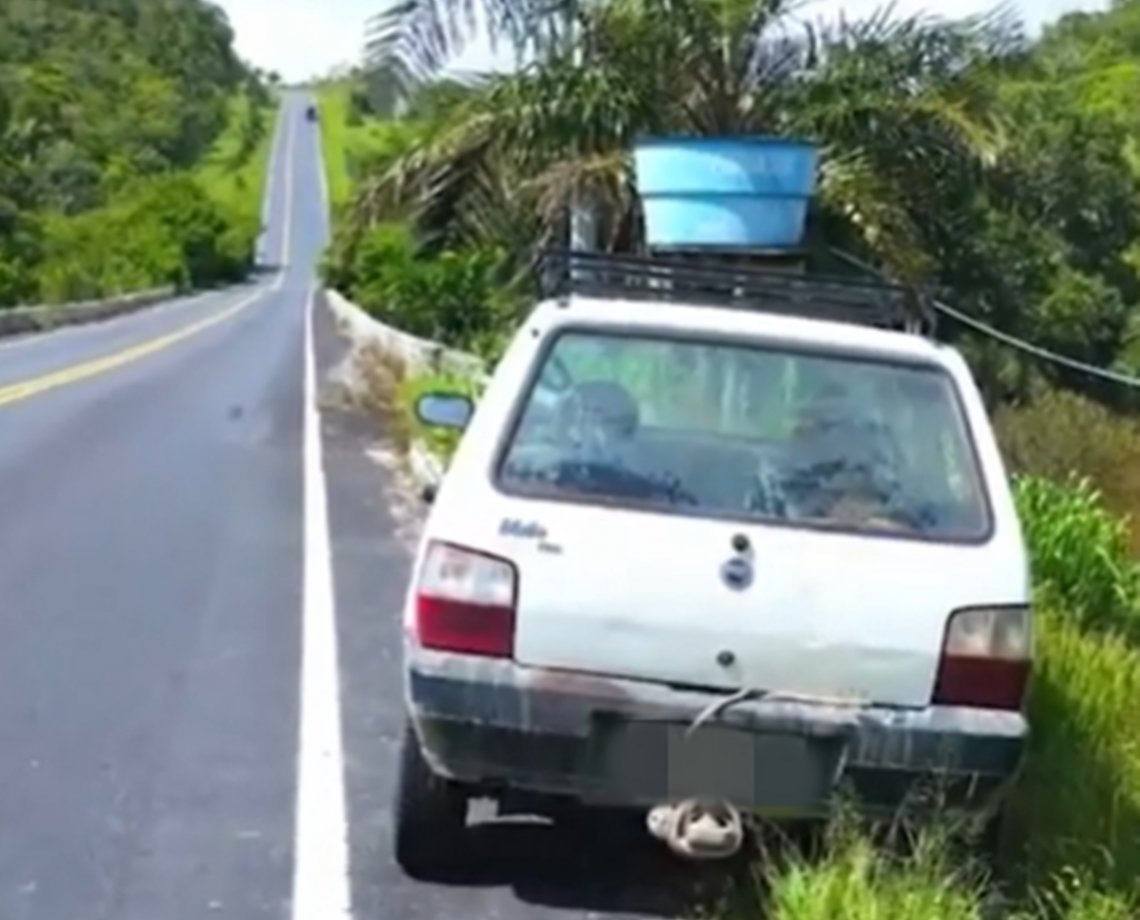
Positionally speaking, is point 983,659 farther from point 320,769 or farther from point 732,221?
point 732,221

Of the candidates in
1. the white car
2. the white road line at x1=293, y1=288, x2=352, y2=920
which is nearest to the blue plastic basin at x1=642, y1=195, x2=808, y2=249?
the white road line at x1=293, y1=288, x2=352, y2=920

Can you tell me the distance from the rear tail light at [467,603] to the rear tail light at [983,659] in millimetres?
1052

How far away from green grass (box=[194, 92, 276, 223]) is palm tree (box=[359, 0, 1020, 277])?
108622 mm

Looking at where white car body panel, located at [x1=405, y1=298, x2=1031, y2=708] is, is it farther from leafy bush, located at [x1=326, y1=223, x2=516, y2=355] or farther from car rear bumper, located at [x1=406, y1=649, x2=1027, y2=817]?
leafy bush, located at [x1=326, y1=223, x2=516, y2=355]

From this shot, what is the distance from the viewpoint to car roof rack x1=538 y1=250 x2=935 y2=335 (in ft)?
22.4

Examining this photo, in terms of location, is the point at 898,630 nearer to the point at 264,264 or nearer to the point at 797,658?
the point at 797,658

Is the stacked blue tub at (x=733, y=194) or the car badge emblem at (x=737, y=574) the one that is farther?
the stacked blue tub at (x=733, y=194)

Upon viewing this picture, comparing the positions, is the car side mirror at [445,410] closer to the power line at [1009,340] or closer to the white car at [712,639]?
the white car at [712,639]

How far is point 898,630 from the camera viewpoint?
18.8 ft

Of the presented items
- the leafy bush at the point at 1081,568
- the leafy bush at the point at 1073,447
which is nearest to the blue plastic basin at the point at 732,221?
the leafy bush at the point at 1081,568

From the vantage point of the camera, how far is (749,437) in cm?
623

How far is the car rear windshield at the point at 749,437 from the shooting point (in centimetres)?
598

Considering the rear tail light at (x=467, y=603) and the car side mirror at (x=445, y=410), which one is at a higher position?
the car side mirror at (x=445, y=410)

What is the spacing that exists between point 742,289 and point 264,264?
12080 cm
